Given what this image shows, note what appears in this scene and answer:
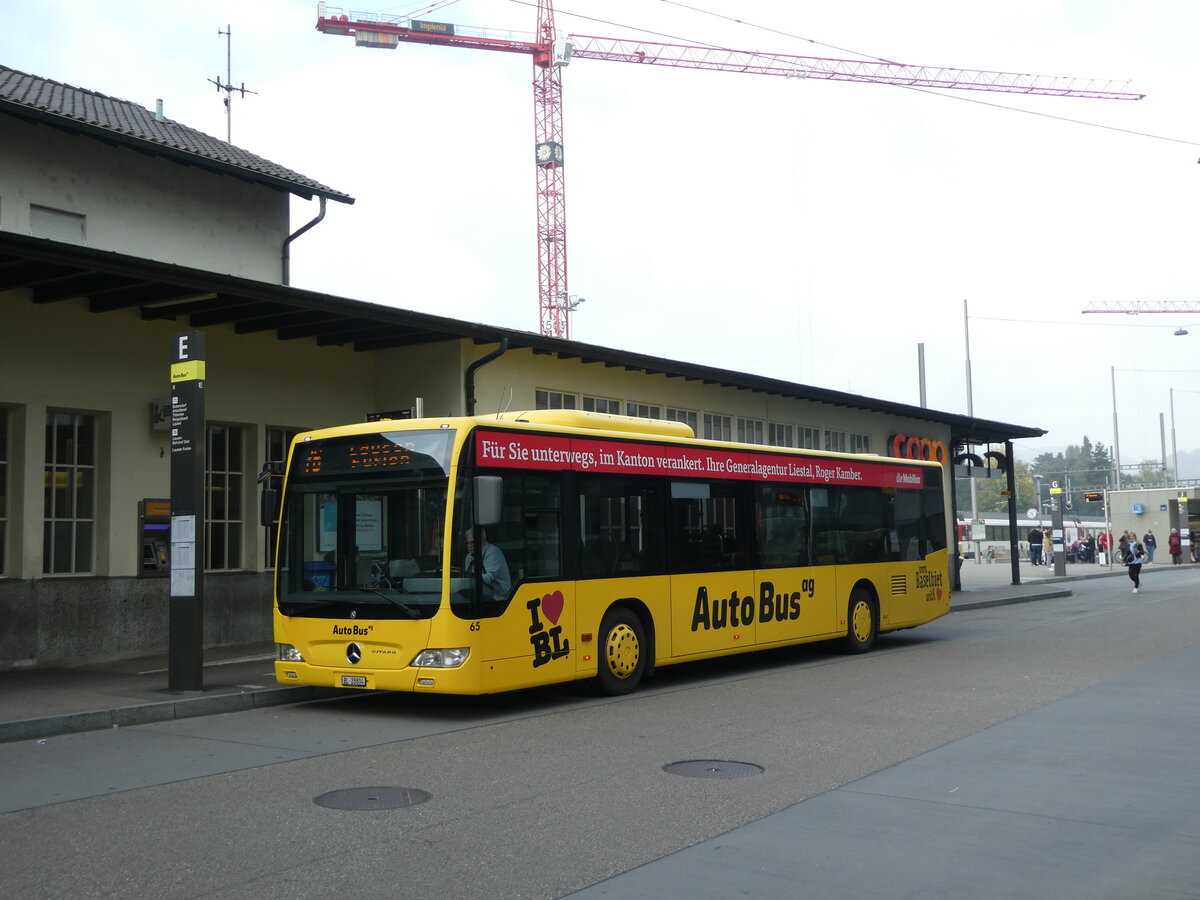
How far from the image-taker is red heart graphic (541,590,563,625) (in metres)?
11.8

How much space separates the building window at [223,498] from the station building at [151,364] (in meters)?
0.03

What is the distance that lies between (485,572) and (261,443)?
291 inches

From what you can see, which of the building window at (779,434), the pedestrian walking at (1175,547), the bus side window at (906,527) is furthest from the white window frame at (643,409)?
the pedestrian walking at (1175,547)

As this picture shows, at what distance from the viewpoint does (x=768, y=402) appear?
27.2 metres

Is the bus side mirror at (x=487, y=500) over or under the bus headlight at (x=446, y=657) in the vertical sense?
over

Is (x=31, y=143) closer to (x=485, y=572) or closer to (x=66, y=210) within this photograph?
→ (x=66, y=210)

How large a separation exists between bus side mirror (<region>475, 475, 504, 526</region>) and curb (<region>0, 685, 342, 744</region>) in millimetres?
3194

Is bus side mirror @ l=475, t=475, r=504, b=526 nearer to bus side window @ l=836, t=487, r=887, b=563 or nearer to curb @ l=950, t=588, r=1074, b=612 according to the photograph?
bus side window @ l=836, t=487, r=887, b=563

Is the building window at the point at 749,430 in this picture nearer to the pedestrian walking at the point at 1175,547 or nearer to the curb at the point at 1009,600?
the curb at the point at 1009,600

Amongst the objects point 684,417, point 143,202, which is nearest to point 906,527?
point 684,417

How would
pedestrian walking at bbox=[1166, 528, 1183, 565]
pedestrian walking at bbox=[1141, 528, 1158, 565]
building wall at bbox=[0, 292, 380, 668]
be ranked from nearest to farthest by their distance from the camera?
building wall at bbox=[0, 292, 380, 668] < pedestrian walking at bbox=[1166, 528, 1183, 565] < pedestrian walking at bbox=[1141, 528, 1158, 565]

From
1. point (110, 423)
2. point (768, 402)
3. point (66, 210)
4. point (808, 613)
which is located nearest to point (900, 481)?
point (808, 613)

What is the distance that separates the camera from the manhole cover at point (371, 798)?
7391 millimetres

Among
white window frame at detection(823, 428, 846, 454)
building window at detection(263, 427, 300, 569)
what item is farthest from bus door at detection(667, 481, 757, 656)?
white window frame at detection(823, 428, 846, 454)
